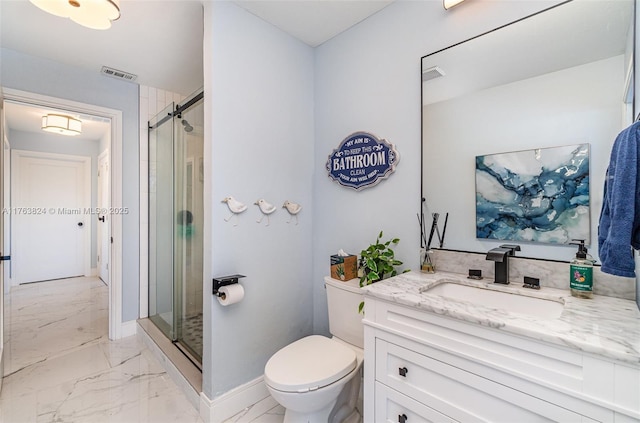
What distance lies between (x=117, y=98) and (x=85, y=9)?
1491 mm

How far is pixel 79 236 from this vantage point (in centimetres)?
483

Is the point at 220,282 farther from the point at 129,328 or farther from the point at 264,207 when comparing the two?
the point at 129,328

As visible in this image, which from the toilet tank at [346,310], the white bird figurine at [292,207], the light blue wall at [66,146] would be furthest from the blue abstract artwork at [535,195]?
the light blue wall at [66,146]

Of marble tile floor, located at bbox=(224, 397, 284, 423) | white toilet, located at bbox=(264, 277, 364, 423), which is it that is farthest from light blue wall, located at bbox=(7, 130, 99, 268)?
white toilet, located at bbox=(264, 277, 364, 423)

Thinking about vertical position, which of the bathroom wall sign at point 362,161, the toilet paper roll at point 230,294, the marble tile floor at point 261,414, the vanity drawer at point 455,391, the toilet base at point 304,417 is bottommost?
the marble tile floor at point 261,414

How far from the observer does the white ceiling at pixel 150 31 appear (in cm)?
172

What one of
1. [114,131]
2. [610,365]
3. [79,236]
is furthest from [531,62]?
[79,236]

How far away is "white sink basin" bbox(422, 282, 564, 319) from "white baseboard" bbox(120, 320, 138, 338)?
2833mm

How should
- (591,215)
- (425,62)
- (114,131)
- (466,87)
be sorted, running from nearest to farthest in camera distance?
(591,215) → (466,87) → (425,62) → (114,131)

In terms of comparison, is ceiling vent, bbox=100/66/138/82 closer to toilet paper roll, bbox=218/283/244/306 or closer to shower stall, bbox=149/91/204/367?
shower stall, bbox=149/91/204/367

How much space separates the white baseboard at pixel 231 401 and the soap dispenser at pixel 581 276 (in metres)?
1.73

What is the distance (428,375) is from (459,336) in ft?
0.69

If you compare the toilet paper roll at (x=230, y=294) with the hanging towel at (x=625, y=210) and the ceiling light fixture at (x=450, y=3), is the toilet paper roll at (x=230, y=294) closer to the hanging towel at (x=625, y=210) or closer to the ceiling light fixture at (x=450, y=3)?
the hanging towel at (x=625, y=210)

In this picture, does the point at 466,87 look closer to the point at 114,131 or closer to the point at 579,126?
the point at 579,126
